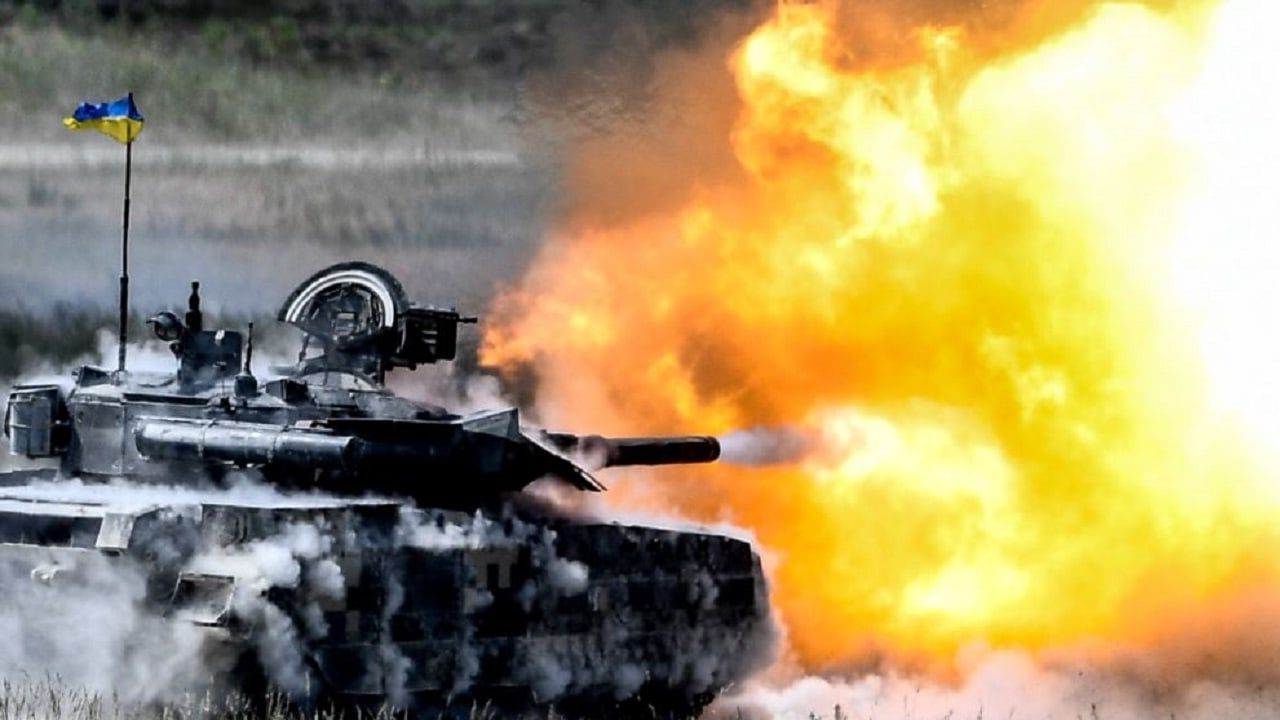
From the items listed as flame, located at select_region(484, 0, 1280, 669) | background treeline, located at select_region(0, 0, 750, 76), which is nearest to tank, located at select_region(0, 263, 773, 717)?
flame, located at select_region(484, 0, 1280, 669)

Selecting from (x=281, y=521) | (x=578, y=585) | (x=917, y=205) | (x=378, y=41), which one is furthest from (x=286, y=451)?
(x=917, y=205)

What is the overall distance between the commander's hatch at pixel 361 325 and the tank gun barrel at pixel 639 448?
1672 millimetres

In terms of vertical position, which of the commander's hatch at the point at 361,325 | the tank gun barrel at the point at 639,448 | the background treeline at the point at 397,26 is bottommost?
the tank gun barrel at the point at 639,448

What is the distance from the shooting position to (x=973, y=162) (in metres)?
33.4

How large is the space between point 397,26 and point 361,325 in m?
3.97

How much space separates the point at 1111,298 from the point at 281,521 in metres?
10.8

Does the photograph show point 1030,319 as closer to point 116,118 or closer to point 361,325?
point 361,325

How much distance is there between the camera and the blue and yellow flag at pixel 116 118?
106 feet

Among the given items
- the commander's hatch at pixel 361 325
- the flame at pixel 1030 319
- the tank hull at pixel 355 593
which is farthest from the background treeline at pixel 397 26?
the tank hull at pixel 355 593

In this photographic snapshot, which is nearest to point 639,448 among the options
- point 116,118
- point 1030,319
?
point 1030,319

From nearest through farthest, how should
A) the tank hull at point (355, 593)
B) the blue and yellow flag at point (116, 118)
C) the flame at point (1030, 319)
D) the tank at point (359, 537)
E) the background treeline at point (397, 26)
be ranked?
the tank hull at point (355, 593), the tank at point (359, 537), the blue and yellow flag at point (116, 118), the background treeline at point (397, 26), the flame at point (1030, 319)

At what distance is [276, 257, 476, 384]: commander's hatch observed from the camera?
30625 mm

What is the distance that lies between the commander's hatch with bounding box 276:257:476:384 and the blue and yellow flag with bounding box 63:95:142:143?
9.74ft

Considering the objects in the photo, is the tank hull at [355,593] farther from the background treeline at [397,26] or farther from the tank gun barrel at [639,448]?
the background treeline at [397,26]
